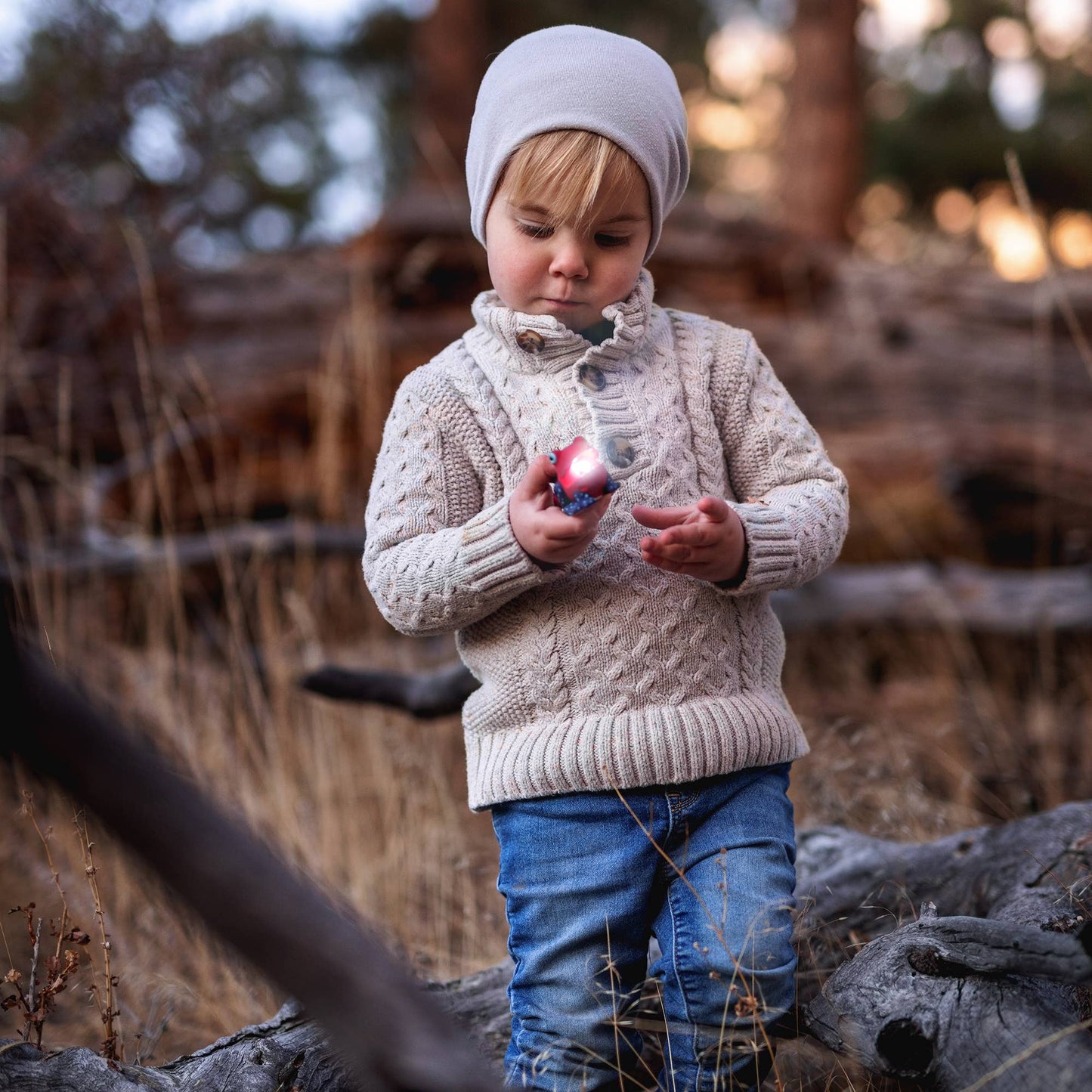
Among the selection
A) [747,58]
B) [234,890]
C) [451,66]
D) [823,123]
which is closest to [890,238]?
[747,58]

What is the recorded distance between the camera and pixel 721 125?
14.0 meters

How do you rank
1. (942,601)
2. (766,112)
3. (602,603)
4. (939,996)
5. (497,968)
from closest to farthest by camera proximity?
1. (939,996)
2. (602,603)
3. (497,968)
4. (942,601)
5. (766,112)

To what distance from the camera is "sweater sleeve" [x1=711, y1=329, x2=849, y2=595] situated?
1.63 metres

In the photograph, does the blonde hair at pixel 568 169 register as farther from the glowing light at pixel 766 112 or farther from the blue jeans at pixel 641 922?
Answer: the glowing light at pixel 766 112

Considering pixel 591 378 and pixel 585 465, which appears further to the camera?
pixel 591 378

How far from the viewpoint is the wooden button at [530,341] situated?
1652 mm

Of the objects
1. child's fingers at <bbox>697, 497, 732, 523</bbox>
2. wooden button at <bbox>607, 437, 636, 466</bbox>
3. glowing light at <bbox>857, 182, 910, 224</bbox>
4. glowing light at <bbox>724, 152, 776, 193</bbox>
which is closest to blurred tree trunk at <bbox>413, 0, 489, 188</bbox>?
wooden button at <bbox>607, 437, 636, 466</bbox>

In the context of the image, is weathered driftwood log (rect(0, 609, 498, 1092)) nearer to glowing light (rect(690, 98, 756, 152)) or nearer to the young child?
the young child

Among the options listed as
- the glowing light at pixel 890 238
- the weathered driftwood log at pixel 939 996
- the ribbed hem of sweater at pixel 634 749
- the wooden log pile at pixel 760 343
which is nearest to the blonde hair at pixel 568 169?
the ribbed hem of sweater at pixel 634 749

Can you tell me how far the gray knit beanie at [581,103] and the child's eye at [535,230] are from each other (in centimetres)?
9

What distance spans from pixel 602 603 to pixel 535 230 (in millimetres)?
570

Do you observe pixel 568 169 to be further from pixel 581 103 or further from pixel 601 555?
pixel 601 555

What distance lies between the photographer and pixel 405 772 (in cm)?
310

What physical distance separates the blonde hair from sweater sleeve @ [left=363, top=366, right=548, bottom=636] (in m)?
0.34
